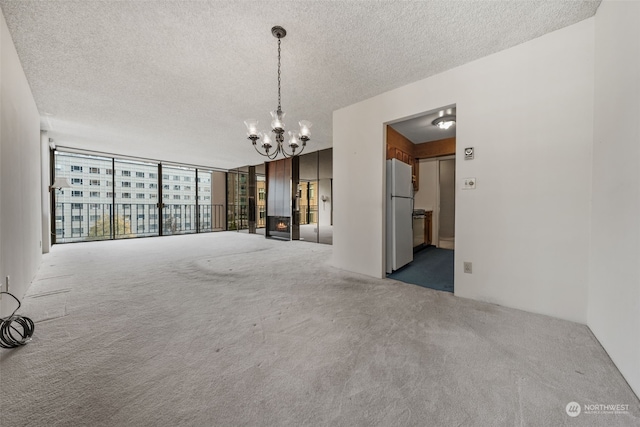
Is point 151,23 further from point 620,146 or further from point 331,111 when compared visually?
point 620,146

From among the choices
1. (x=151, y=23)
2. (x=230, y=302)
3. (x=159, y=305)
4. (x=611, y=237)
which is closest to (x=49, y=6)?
(x=151, y=23)

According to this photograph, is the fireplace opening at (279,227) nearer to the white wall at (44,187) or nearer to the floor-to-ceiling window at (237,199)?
the floor-to-ceiling window at (237,199)

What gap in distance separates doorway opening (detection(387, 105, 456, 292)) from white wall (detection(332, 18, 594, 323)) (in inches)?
17.4

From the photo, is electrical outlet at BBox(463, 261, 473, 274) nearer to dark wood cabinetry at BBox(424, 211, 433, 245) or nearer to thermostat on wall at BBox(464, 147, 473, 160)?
thermostat on wall at BBox(464, 147, 473, 160)

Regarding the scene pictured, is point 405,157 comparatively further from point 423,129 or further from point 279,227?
point 279,227

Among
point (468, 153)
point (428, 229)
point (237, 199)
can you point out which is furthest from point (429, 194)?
point (237, 199)

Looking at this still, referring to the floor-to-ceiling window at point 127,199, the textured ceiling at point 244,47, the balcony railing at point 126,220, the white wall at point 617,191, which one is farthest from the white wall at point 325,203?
the white wall at point 617,191

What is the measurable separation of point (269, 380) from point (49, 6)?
314 centimetres

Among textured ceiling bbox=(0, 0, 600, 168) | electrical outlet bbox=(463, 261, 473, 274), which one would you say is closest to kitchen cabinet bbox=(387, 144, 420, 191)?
textured ceiling bbox=(0, 0, 600, 168)

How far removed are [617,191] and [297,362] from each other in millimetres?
2370

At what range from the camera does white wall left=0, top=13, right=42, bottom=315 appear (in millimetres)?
1914

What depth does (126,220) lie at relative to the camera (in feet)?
24.1

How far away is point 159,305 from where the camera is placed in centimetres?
232
